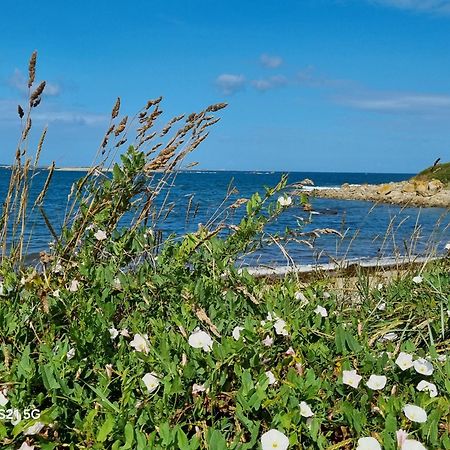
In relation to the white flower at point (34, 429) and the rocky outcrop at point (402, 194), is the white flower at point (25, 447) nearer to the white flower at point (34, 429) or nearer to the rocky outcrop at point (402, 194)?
the white flower at point (34, 429)

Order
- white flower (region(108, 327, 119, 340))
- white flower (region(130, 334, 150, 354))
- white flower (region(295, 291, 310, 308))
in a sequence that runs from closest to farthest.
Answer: white flower (region(130, 334, 150, 354)) < white flower (region(108, 327, 119, 340)) < white flower (region(295, 291, 310, 308))

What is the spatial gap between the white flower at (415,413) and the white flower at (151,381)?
62 centimetres

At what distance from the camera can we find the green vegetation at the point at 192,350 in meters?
1.41

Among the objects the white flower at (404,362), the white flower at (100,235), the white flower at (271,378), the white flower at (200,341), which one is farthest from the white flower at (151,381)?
the white flower at (100,235)

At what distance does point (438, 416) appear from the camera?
1.38 meters

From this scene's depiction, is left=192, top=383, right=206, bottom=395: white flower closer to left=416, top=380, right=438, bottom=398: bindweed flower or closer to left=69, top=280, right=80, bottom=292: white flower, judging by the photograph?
left=416, top=380, right=438, bottom=398: bindweed flower

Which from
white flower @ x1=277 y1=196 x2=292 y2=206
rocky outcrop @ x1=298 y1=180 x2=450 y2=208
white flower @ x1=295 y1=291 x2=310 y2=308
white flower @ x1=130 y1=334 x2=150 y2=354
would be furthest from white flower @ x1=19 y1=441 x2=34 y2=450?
rocky outcrop @ x1=298 y1=180 x2=450 y2=208

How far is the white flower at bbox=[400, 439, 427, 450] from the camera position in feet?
A: 4.17

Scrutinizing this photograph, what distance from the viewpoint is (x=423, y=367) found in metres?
1.66

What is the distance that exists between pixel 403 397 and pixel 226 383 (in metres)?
0.48

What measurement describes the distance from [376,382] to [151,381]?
0.59 metres

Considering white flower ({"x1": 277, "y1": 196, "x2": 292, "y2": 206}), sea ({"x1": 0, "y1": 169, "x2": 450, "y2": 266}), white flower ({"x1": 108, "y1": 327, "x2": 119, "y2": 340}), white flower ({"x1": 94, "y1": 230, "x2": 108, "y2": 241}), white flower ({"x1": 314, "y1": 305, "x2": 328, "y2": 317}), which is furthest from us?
sea ({"x1": 0, "y1": 169, "x2": 450, "y2": 266})

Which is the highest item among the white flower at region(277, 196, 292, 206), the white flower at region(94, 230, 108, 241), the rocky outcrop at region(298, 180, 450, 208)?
the white flower at region(277, 196, 292, 206)

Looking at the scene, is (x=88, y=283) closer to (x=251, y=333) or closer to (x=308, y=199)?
(x=251, y=333)
